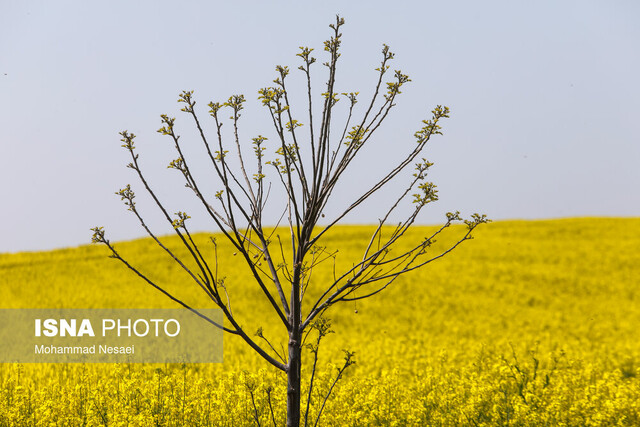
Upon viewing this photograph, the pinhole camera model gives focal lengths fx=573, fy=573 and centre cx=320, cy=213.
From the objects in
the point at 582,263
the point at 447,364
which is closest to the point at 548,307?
the point at 582,263

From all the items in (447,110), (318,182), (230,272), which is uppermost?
(447,110)

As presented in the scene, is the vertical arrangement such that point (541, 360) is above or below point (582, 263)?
below

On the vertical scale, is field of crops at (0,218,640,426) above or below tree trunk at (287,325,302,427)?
below

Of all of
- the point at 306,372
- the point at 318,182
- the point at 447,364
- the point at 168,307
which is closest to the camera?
the point at 318,182

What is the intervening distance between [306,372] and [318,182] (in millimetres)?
6863

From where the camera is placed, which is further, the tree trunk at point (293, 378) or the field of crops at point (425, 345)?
the field of crops at point (425, 345)

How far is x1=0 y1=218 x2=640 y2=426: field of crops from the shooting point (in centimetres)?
729

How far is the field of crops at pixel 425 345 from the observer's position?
23.9ft

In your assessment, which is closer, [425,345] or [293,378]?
[293,378]

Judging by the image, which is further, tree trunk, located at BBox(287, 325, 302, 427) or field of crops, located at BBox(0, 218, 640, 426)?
field of crops, located at BBox(0, 218, 640, 426)

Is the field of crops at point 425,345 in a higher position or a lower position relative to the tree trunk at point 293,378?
lower

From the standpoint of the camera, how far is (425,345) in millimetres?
12680

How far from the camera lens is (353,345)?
40.9 feet

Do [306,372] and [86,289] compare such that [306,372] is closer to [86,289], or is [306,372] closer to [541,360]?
[541,360]
